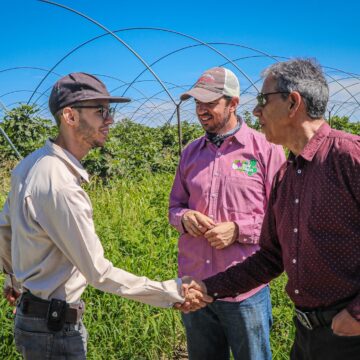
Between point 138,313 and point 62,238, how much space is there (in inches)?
60.6

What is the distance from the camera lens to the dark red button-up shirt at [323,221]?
1648 millimetres

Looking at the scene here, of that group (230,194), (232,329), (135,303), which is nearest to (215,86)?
(230,194)

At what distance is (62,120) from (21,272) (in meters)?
0.58

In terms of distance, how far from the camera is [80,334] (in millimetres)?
1958

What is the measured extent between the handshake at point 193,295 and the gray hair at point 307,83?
851 mm

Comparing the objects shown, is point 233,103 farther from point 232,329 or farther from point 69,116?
point 232,329

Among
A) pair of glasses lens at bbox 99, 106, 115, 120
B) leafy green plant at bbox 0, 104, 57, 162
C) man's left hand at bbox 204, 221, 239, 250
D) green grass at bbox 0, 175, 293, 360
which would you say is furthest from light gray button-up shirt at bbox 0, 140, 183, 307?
leafy green plant at bbox 0, 104, 57, 162

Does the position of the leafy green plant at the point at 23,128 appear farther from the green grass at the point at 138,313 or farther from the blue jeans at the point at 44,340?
the blue jeans at the point at 44,340

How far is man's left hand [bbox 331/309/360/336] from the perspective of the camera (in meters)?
1.58

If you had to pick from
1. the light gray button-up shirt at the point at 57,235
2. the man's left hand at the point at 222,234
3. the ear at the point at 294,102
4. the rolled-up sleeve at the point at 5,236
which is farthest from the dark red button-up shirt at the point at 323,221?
Result: the rolled-up sleeve at the point at 5,236

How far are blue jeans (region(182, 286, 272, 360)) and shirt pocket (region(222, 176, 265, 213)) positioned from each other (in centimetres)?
37

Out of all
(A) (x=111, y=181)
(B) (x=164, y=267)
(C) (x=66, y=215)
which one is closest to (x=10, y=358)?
(B) (x=164, y=267)

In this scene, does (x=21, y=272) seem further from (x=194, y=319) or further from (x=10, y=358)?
(x=10, y=358)

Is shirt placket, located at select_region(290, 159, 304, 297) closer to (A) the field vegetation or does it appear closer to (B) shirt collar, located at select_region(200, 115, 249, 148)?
(B) shirt collar, located at select_region(200, 115, 249, 148)
